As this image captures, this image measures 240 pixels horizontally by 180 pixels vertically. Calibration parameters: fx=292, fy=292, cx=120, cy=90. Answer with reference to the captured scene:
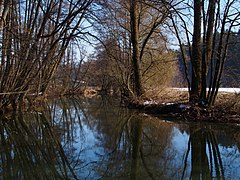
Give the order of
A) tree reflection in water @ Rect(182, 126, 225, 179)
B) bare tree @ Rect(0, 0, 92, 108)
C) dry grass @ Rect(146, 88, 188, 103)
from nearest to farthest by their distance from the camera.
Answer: tree reflection in water @ Rect(182, 126, 225, 179) < bare tree @ Rect(0, 0, 92, 108) < dry grass @ Rect(146, 88, 188, 103)

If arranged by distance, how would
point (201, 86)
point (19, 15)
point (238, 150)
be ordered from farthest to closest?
point (19, 15) < point (201, 86) < point (238, 150)

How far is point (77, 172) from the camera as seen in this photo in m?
4.39

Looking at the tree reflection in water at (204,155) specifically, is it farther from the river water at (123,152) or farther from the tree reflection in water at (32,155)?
the tree reflection in water at (32,155)

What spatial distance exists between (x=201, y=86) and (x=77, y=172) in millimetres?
7452

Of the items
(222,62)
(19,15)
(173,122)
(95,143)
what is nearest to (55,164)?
(95,143)

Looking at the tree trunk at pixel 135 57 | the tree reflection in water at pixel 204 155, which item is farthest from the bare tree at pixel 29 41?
→ the tree reflection in water at pixel 204 155

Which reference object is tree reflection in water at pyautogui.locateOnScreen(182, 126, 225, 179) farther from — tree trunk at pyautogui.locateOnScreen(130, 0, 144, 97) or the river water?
tree trunk at pyautogui.locateOnScreen(130, 0, 144, 97)

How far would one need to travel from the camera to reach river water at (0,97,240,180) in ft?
14.4

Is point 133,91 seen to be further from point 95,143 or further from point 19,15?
point 95,143

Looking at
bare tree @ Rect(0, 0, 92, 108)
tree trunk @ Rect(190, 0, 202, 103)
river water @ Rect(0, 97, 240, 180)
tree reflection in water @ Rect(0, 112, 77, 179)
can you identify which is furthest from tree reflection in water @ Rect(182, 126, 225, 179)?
bare tree @ Rect(0, 0, 92, 108)

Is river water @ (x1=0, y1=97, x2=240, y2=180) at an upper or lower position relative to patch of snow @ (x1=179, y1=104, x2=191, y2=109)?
lower

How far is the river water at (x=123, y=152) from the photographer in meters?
4.40

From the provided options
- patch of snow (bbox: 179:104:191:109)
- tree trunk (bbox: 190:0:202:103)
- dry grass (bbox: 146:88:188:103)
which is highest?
tree trunk (bbox: 190:0:202:103)

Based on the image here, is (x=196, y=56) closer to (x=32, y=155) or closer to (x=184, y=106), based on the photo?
(x=184, y=106)
